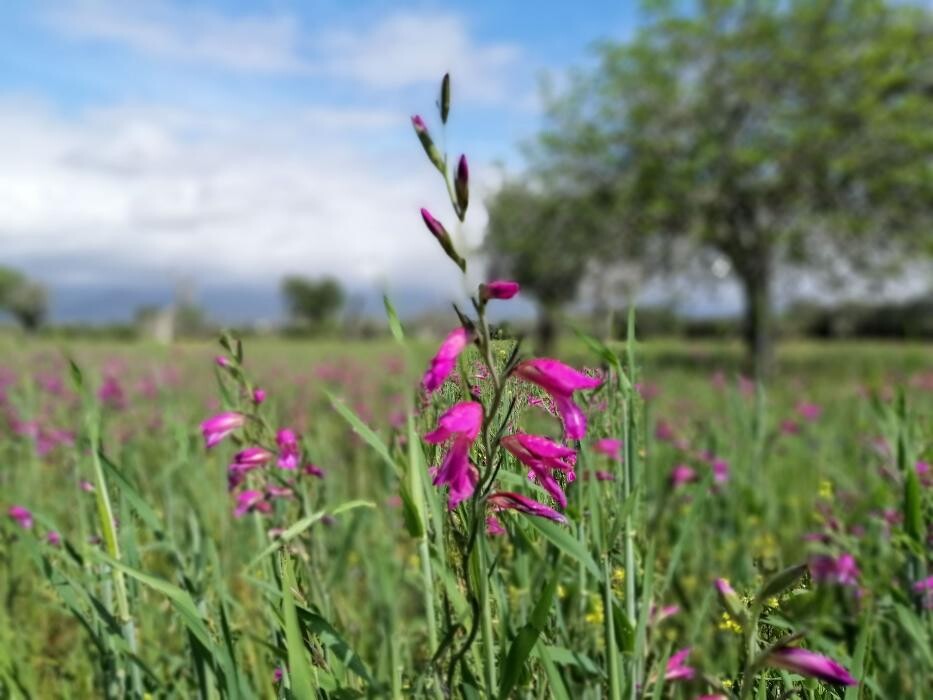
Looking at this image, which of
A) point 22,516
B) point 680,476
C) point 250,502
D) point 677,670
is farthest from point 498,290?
point 680,476

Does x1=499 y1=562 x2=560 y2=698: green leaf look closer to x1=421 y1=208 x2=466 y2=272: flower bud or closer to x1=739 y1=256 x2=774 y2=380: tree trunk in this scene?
x1=421 y1=208 x2=466 y2=272: flower bud

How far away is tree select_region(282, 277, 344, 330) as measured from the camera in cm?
12006

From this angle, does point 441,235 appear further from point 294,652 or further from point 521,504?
point 294,652

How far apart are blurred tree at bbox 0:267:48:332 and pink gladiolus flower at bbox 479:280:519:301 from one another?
109763 mm

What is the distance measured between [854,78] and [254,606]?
17.6 metres

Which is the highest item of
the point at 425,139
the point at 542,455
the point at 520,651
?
the point at 425,139

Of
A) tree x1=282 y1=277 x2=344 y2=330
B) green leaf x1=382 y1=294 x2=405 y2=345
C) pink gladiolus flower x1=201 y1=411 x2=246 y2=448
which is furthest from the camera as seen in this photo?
tree x1=282 y1=277 x2=344 y2=330

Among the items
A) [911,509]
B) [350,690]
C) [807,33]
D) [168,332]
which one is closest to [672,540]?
[911,509]

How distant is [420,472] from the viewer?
3.41ft

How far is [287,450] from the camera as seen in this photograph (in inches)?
64.8

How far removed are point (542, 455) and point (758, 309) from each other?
16.5m

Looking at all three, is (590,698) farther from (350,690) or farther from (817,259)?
(817,259)

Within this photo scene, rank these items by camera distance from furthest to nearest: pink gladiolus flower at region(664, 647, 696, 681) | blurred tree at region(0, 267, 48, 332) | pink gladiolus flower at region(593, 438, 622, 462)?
blurred tree at region(0, 267, 48, 332), pink gladiolus flower at region(593, 438, 622, 462), pink gladiolus flower at region(664, 647, 696, 681)

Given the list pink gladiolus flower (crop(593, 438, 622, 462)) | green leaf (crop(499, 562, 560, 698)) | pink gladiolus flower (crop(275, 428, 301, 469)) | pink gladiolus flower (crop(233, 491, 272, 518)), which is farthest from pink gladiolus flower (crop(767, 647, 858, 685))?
pink gladiolus flower (crop(233, 491, 272, 518))
